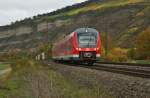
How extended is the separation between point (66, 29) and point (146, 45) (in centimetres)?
7462

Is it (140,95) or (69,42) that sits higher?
(69,42)

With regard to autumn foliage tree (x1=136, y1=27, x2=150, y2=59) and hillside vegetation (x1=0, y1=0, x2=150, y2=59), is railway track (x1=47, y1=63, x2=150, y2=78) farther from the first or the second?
hillside vegetation (x1=0, y1=0, x2=150, y2=59)

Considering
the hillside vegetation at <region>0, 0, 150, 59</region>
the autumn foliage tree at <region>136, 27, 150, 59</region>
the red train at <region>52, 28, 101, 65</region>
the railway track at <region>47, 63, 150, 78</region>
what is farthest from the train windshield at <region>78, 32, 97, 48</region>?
the hillside vegetation at <region>0, 0, 150, 59</region>

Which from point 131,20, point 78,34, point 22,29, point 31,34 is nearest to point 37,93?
point 78,34

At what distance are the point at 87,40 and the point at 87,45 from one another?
1.67ft

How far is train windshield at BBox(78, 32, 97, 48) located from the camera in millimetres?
40750

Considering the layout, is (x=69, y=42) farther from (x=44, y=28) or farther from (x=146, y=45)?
(x=44, y=28)

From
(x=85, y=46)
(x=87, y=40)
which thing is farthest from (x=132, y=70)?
(x=87, y=40)

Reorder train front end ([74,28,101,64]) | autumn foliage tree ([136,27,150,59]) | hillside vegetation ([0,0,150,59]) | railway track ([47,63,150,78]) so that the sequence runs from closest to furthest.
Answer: railway track ([47,63,150,78]), train front end ([74,28,101,64]), autumn foliage tree ([136,27,150,59]), hillside vegetation ([0,0,150,59])

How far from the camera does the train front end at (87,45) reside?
40.4m

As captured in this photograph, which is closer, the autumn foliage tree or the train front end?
the train front end

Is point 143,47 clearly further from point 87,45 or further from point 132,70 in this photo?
point 132,70

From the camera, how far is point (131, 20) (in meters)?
119

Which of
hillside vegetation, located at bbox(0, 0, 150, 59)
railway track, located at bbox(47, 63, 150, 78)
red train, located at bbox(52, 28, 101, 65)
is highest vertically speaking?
hillside vegetation, located at bbox(0, 0, 150, 59)
